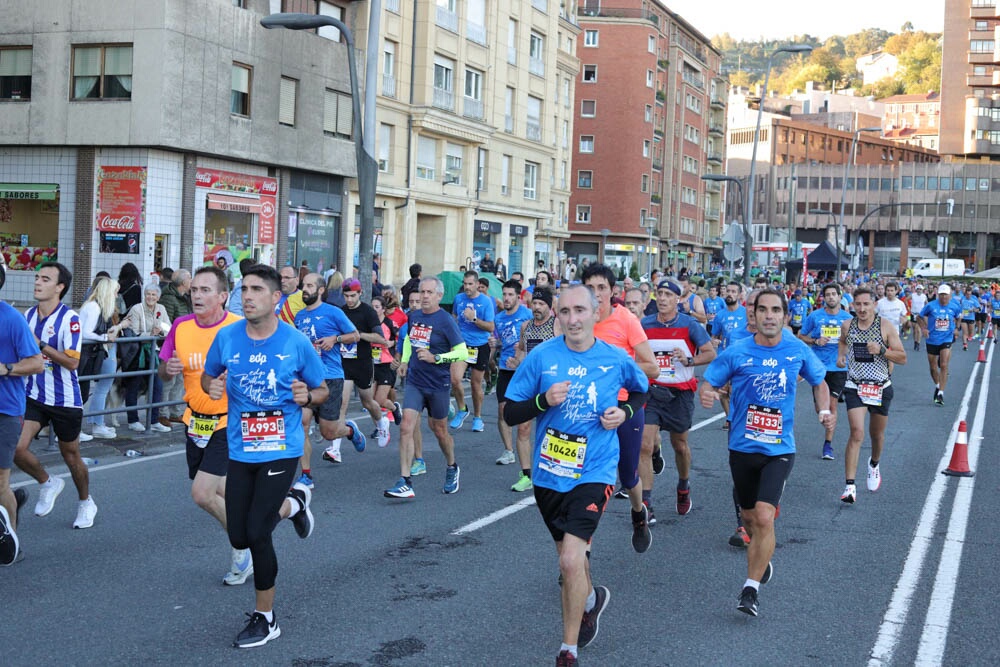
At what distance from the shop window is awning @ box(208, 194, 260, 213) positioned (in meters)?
2.12

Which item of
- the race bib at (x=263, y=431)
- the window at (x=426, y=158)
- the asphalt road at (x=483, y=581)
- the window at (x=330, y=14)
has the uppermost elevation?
Result: the window at (x=330, y=14)

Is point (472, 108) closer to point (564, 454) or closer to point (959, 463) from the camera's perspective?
point (959, 463)

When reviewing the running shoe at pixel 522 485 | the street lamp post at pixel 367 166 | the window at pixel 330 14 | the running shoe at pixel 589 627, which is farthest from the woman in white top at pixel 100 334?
the window at pixel 330 14

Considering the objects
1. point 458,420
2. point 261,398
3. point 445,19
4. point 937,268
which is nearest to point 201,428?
point 261,398

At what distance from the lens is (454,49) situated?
40.1 metres

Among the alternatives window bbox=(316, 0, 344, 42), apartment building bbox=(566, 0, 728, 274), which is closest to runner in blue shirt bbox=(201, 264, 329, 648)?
window bbox=(316, 0, 344, 42)

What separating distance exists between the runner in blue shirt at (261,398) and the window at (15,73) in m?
23.9

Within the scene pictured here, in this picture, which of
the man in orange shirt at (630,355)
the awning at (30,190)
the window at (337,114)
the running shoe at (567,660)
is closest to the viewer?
the running shoe at (567,660)

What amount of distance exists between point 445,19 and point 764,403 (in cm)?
3448

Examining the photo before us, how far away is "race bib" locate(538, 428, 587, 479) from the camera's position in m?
5.37

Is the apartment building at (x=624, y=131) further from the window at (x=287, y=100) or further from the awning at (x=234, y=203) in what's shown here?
the awning at (x=234, y=203)

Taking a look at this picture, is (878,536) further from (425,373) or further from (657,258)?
(657,258)

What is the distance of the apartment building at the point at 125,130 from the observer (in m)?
26.0

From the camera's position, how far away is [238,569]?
6680mm
